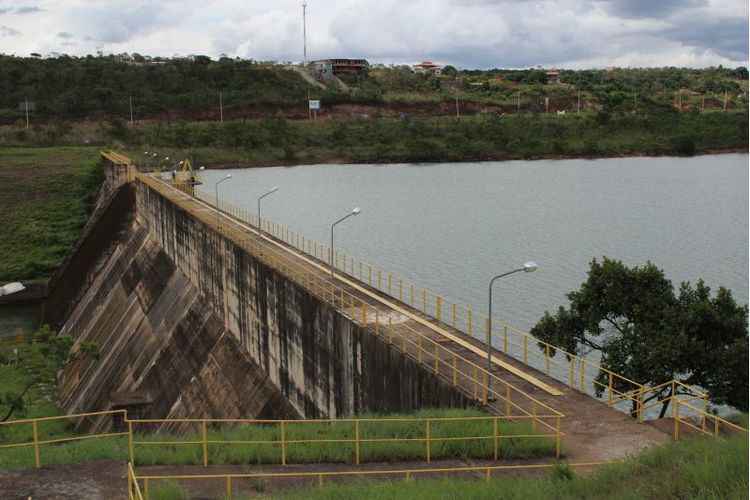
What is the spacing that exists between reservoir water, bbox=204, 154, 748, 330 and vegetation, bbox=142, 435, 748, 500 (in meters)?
18.6

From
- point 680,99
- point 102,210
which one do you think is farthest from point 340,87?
point 102,210

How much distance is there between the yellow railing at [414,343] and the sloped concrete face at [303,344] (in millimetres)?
308

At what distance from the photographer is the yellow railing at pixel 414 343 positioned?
54.4 feet

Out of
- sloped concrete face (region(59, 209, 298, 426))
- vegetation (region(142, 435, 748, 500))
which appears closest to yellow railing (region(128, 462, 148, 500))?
vegetation (region(142, 435, 748, 500))

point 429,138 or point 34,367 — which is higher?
point 429,138

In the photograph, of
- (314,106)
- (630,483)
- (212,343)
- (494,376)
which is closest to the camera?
(630,483)

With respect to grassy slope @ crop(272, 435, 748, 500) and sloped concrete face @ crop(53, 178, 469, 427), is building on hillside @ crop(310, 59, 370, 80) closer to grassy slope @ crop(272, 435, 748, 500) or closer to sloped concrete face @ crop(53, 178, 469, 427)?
sloped concrete face @ crop(53, 178, 469, 427)

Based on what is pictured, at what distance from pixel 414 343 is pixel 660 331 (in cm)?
647

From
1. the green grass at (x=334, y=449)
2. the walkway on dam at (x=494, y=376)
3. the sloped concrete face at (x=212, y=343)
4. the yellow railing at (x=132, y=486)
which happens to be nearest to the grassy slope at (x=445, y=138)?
the sloped concrete face at (x=212, y=343)

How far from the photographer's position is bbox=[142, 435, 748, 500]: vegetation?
10.5 m

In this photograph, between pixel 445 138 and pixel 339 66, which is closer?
pixel 445 138

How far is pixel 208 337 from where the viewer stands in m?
34.1

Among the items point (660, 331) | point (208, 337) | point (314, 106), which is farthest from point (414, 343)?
point (314, 106)

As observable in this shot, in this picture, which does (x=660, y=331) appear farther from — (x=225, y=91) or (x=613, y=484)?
(x=225, y=91)
